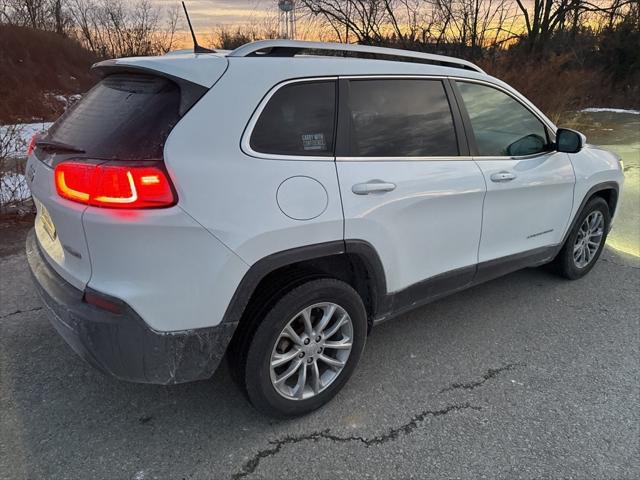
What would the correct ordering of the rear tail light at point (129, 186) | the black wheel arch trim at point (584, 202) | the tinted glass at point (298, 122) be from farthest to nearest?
the black wheel arch trim at point (584, 202)
the tinted glass at point (298, 122)
the rear tail light at point (129, 186)

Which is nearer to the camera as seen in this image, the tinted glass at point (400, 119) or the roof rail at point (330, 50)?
the roof rail at point (330, 50)

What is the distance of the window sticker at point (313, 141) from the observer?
8.22 ft

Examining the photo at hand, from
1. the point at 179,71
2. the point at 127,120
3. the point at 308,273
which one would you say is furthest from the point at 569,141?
the point at 127,120

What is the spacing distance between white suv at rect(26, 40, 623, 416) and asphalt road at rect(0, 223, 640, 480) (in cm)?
28

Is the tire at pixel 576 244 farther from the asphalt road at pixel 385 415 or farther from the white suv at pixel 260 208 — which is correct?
the white suv at pixel 260 208

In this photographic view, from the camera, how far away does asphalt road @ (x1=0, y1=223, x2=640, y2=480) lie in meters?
2.40

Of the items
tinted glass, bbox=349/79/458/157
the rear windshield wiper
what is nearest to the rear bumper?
the rear windshield wiper

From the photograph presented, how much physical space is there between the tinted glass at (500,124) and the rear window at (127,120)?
6.45 ft

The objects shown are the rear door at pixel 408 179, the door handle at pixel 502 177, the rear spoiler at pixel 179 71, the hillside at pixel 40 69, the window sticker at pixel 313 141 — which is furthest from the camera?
the hillside at pixel 40 69

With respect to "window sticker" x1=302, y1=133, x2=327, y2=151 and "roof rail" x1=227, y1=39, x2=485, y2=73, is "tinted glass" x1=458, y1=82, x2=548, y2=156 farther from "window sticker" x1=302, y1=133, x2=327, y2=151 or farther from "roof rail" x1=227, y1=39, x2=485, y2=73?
"window sticker" x1=302, y1=133, x2=327, y2=151

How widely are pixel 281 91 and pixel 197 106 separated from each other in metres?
0.43

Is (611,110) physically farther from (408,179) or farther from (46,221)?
(46,221)

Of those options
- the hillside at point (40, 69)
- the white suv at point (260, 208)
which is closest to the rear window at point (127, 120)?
the white suv at point (260, 208)

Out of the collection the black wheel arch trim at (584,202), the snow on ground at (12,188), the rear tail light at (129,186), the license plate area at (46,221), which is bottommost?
the snow on ground at (12,188)
